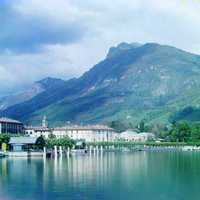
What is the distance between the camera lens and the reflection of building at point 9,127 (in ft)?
480

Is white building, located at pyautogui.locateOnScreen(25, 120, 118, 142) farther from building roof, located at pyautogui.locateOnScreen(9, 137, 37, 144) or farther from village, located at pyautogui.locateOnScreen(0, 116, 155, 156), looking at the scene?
building roof, located at pyautogui.locateOnScreen(9, 137, 37, 144)

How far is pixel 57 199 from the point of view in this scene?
133 ft

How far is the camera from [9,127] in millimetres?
150625

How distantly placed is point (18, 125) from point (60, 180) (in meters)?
107

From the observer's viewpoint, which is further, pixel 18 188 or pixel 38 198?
pixel 18 188

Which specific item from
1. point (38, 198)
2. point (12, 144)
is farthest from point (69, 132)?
point (38, 198)

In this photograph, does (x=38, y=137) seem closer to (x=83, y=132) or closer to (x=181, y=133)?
(x=83, y=132)

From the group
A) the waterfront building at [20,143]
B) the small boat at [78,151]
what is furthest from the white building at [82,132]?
the waterfront building at [20,143]

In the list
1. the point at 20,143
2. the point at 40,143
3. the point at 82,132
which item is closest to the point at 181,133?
the point at 82,132

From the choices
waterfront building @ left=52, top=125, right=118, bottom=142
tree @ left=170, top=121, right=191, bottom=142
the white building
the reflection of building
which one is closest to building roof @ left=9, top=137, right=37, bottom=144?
the reflection of building

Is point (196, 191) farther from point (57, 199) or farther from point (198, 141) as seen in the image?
point (198, 141)

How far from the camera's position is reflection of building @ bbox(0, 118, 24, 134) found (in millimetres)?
146250

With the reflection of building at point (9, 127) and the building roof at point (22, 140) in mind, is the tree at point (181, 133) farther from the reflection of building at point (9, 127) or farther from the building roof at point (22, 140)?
the building roof at point (22, 140)

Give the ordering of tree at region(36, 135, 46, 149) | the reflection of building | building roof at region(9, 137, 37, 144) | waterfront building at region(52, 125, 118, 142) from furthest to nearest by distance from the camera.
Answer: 1. waterfront building at region(52, 125, 118, 142)
2. the reflection of building
3. tree at region(36, 135, 46, 149)
4. building roof at region(9, 137, 37, 144)
